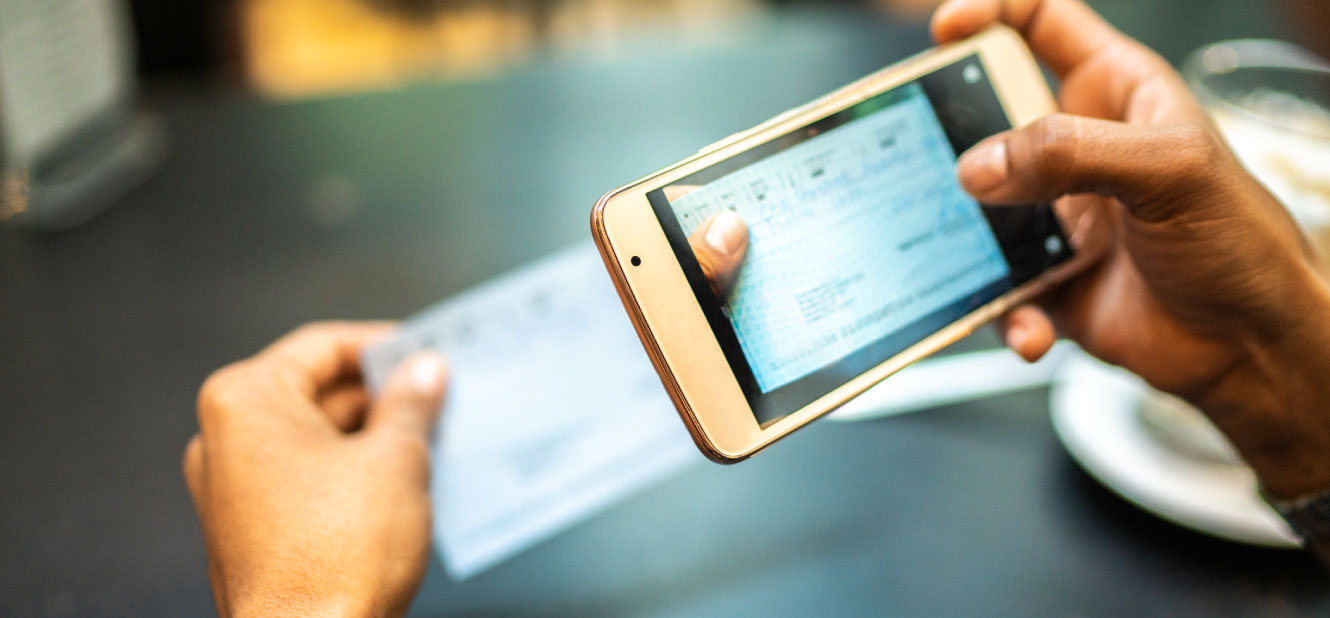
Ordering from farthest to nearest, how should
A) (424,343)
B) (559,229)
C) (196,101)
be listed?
(196,101) < (559,229) < (424,343)

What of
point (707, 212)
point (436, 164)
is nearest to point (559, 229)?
point (436, 164)

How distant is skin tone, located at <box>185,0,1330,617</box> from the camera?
1.45ft

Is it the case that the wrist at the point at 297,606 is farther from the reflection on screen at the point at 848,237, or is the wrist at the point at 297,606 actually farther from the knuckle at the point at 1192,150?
the knuckle at the point at 1192,150

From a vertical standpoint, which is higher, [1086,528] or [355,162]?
[355,162]

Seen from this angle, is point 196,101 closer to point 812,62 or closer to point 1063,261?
point 812,62

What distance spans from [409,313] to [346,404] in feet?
0.60

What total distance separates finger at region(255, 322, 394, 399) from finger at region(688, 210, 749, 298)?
233 mm

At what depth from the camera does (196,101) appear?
39.8 inches

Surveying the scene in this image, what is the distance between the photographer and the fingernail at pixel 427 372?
0.53 m

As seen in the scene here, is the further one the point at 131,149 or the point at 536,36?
the point at 536,36

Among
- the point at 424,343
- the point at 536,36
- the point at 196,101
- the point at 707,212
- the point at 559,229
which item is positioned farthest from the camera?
the point at 536,36

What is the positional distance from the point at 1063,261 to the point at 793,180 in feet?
0.70

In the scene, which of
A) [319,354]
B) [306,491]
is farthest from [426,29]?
[306,491]

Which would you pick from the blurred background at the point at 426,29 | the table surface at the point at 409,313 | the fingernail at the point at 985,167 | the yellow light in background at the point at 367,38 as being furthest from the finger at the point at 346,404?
the yellow light in background at the point at 367,38
